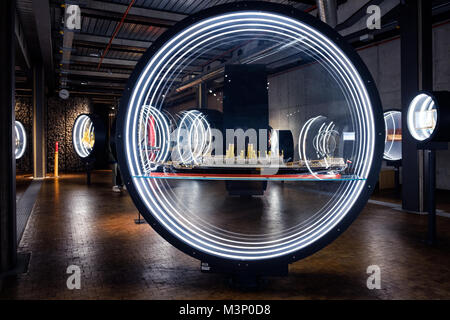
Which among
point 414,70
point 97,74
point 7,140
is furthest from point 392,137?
point 97,74

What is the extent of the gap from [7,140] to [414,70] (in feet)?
19.8

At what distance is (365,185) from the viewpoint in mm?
2549

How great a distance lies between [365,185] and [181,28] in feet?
5.76

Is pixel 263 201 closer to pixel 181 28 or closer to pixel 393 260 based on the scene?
pixel 393 260

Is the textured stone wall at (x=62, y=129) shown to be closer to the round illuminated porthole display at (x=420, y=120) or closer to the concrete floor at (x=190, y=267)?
the concrete floor at (x=190, y=267)

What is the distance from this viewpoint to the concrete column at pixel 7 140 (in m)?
3.17

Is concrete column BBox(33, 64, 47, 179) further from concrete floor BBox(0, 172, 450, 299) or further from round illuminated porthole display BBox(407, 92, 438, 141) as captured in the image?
round illuminated porthole display BBox(407, 92, 438, 141)

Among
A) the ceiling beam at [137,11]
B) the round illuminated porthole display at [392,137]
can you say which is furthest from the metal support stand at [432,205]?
the ceiling beam at [137,11]

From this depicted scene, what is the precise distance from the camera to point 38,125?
1278 centimetres

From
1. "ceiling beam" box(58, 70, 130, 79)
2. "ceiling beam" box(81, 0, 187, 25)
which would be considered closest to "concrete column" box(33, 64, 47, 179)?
"ceiling beam" box(58, 70, 130, 79)

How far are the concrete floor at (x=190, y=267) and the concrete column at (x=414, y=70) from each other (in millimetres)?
880

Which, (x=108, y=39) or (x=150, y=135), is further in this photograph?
(x=108, y=39)

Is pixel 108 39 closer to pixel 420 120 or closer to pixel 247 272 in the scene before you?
pixel 420 120

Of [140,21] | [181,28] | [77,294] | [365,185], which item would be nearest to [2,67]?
[181,28]
